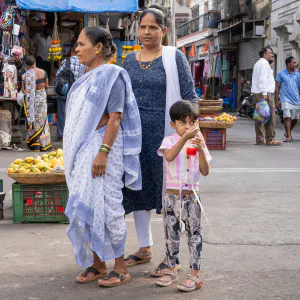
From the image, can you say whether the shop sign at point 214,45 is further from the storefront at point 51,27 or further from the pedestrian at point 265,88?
the pedestrian at point 265,88

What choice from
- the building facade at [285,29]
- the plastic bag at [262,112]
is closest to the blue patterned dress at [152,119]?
the plastic bag at [262,112]

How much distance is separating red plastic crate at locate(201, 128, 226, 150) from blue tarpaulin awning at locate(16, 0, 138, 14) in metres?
2.85

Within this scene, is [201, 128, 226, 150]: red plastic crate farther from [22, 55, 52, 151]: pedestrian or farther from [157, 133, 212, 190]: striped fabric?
[157, 133, 212, 190]: striped fabric

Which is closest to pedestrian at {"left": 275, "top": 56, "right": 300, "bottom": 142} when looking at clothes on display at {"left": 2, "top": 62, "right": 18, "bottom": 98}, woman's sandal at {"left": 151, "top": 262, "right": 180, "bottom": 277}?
clothes on display at {"left": 2, "top": 62, "right": 18, "bottom": 98}

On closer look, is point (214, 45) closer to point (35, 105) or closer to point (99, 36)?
point (35, 105)

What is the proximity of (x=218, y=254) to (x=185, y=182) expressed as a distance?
1108mm

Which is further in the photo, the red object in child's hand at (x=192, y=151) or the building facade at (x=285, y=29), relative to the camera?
the building facade at (x=285, y=29)

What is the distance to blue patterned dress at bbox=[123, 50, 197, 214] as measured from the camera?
183 inches

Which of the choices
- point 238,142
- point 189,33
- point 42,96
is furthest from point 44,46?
→ point 189,33

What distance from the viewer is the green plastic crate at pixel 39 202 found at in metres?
6.23

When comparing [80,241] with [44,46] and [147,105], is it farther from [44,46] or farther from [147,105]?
[44,46]

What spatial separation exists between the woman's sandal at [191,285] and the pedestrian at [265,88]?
370 inches

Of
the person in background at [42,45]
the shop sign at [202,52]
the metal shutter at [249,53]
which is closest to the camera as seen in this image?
the person in background at [42,45]

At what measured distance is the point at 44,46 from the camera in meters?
15.6
